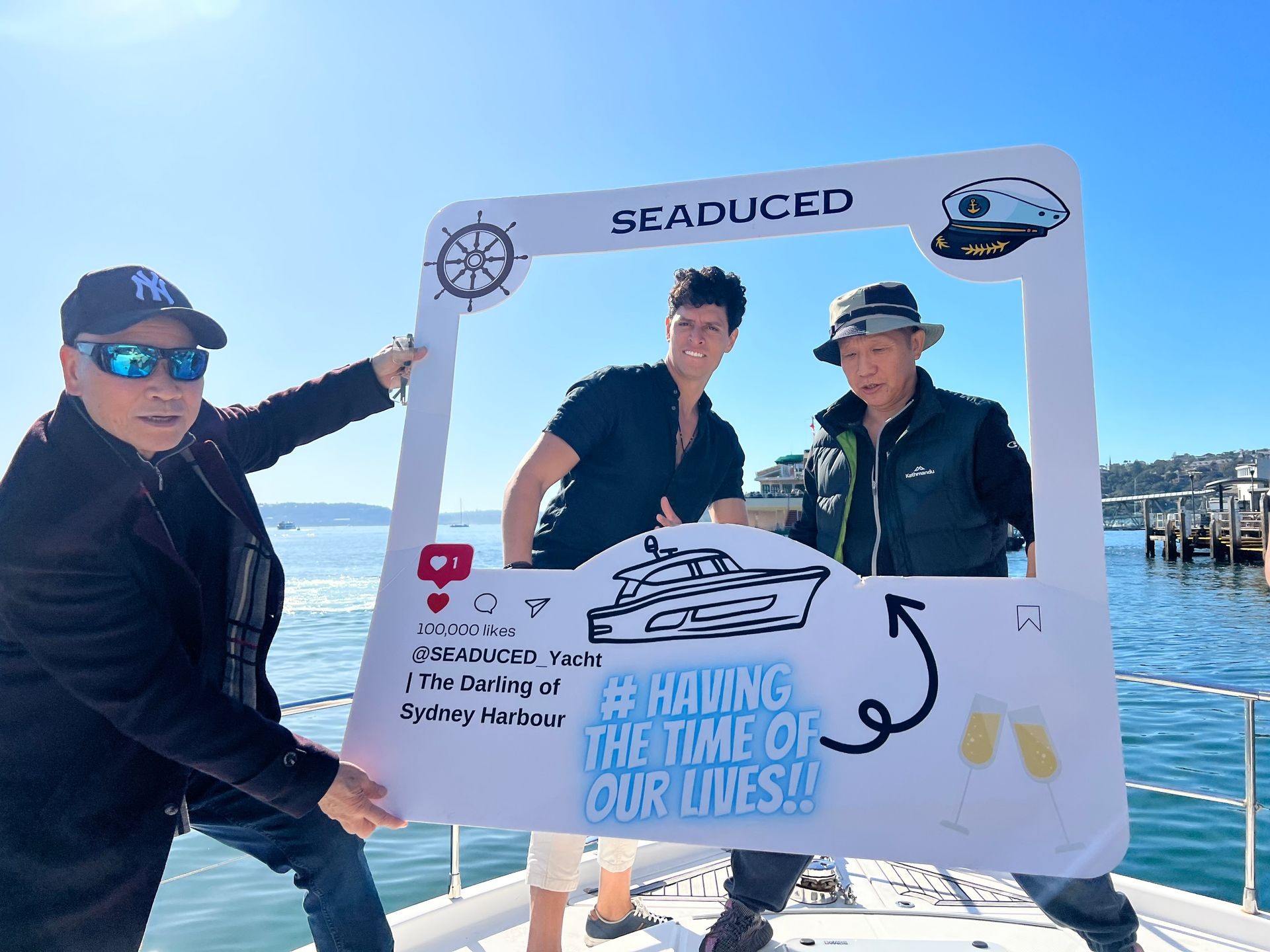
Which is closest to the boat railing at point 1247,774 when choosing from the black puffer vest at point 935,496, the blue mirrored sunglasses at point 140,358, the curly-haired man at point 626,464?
the curly-haired man at point 626,464

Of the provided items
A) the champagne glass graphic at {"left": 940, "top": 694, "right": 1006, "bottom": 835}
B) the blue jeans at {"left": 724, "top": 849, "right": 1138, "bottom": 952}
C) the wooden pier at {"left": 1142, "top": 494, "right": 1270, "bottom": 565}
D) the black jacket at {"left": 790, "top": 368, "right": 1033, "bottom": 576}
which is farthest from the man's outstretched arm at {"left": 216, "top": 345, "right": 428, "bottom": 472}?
the wooden pier at {"left": 1142, "top": 494, "right": 1270, "bottom": 565}

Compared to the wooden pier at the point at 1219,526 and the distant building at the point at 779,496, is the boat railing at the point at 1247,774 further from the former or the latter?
the wooden pier at the point at 1219,526

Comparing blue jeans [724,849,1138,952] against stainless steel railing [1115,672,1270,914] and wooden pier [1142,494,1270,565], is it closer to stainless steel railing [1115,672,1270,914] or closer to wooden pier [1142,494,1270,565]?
stainless steel railing [1115,672,1270,914]

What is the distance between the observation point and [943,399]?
1.96 m

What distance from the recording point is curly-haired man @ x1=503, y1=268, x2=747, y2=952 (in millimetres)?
2080

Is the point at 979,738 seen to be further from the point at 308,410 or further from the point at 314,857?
the point at 308,410

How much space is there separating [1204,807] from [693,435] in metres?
7.99

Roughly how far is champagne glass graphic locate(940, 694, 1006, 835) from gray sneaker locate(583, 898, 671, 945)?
1.55 meters

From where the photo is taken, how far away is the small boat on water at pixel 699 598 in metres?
1.65

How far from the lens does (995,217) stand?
1690mm

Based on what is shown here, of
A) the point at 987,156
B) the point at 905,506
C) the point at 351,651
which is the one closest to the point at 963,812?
the point at 905,506

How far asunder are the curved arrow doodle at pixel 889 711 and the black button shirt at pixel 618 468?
0.69 metres

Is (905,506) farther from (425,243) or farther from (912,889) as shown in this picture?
(912,889)

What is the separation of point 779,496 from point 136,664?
2055 mm
